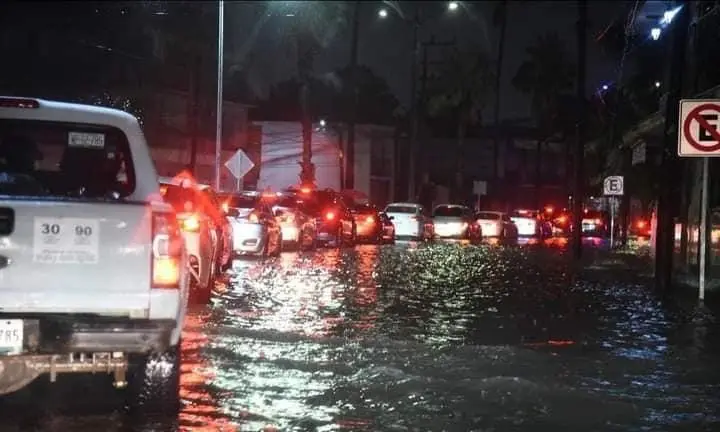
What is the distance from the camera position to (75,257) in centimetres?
617

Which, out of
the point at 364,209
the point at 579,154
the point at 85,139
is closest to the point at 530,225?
the point at 364,209

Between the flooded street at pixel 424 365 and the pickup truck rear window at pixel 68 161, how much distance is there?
1637 millimetres

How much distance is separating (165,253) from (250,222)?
51.0 feet

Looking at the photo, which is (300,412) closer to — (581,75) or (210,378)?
(210,378)

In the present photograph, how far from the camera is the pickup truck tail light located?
6.32 m

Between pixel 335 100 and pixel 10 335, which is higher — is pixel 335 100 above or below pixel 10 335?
above

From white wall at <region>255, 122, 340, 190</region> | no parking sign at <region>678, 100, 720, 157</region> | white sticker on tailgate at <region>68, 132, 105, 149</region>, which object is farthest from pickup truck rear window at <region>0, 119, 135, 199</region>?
white wall at <region>255, 122, 340, 190</region>

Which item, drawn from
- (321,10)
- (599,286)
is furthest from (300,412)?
(321,10)

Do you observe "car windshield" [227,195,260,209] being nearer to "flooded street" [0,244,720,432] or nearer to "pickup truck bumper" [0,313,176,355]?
"flooded street" [0,244,720,432]

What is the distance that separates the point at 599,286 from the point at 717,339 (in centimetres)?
709

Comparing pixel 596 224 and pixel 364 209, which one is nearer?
pixel 364 209

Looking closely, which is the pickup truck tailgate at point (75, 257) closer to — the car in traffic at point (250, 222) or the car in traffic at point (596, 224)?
the car in traffic at point (250, 222)

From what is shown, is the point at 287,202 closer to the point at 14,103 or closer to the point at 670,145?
the point at 670,145

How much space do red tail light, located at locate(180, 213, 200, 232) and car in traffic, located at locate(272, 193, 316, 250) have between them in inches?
463
